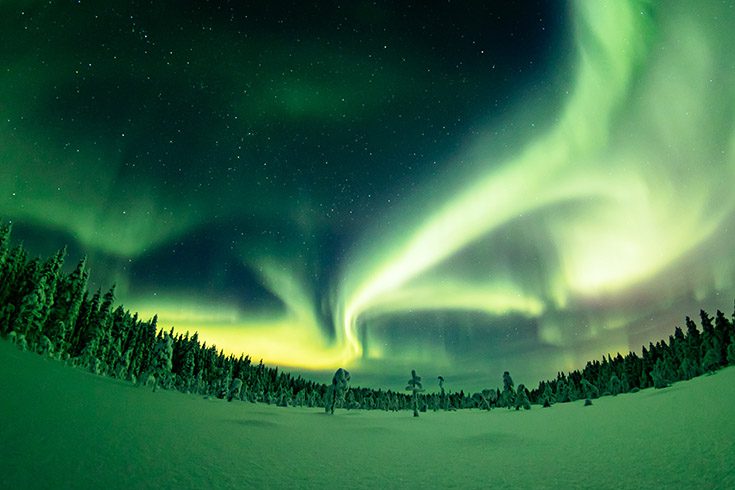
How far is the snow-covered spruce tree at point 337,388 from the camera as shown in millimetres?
48938

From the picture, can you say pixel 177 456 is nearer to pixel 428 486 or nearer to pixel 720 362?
pixel 428 486

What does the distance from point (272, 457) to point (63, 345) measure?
75.2 metres

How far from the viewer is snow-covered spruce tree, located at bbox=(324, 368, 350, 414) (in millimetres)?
48938

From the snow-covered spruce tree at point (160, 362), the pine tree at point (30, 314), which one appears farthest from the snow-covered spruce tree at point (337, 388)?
the pine tree at point (30, 314)

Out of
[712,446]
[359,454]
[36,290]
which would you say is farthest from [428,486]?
[36,290]

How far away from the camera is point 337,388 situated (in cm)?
4916

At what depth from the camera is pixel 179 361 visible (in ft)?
335

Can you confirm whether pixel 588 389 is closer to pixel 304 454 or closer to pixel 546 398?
pixel 546 398

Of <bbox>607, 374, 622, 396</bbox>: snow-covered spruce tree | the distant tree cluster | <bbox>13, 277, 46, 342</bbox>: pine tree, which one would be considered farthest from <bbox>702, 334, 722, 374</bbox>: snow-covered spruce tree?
<bbox>13, 277, 46, 342</bbox>: pine tree

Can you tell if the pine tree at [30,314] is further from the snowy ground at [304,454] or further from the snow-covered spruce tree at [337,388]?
the snow-covered spruce tree at [337,388]

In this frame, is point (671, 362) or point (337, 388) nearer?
point (337, 388)

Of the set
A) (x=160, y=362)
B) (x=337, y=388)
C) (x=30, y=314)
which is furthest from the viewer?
(x=30, y=314)

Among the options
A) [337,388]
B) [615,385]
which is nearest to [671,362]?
[615,385]

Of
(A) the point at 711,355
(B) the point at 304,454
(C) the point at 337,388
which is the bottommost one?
(B) the point at 304,454
